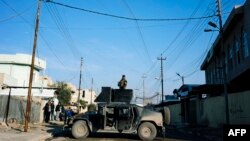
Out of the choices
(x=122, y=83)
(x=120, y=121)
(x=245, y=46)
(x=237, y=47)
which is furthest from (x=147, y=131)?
(x=237, y=47)

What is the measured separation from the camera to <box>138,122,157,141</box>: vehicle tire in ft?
52.7

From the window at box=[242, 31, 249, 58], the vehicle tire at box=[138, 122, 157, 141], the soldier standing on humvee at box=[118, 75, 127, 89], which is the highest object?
the window at box=[242, 31, 249, 58]

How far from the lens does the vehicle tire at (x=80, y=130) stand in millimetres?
16297

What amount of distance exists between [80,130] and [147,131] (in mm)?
3360

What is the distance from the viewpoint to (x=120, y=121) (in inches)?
651

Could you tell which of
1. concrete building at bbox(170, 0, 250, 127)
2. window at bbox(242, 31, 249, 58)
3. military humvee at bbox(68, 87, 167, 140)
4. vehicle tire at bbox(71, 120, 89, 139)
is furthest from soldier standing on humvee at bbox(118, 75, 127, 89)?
window at bbox(242, 31, 249, 58)

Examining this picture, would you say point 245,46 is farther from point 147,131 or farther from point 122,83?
point 147,131

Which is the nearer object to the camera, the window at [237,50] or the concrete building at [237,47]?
the concrete building at [237,47]

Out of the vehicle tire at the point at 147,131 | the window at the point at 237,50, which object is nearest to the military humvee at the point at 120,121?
the vehicle tire at the point at 147,131

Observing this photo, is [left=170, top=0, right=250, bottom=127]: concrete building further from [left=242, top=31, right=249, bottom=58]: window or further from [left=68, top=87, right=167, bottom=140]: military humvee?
[left=68, top=87, right=167, bottom=140]: military humvee

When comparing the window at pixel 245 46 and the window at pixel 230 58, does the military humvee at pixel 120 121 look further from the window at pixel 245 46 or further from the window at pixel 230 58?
the window at pixel 230 58

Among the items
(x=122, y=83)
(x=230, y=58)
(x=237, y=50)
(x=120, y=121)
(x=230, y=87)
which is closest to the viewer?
(x=120, y=121)

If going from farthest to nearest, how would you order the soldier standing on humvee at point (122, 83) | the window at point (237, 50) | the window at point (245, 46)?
the window at point (237, 50) < the window at point (245, 46) < the soldier standing on humvee at point (122, 83)

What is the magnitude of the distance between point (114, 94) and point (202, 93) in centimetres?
1494
